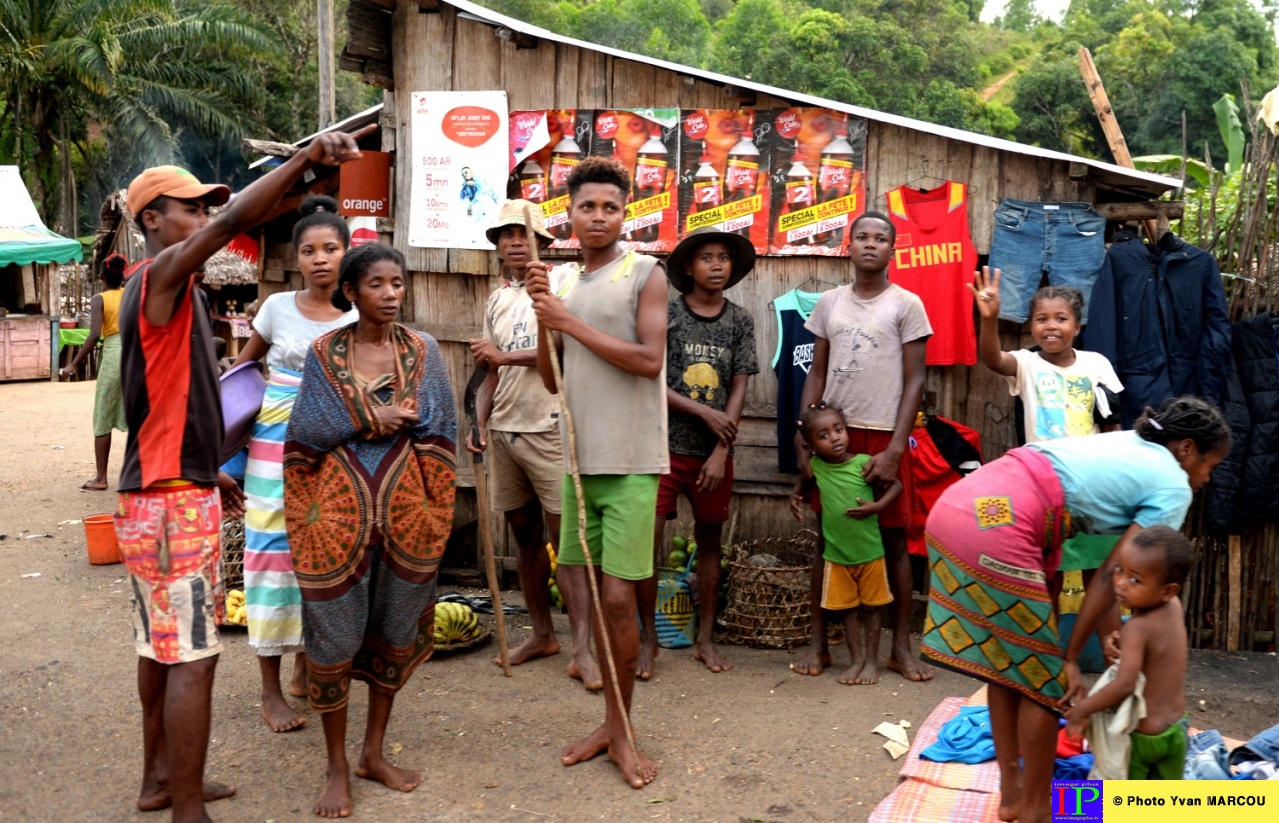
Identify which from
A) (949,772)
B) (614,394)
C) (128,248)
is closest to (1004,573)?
(949,772)

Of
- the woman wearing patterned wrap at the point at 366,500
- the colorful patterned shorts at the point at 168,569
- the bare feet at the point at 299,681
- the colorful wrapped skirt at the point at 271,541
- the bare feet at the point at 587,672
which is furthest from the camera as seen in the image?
the bare feet at the point at 587,672

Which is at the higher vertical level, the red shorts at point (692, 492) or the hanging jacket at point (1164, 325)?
the hanging jacket at point (1164, 325)

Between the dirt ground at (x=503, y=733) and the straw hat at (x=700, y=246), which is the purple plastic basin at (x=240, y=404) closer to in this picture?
the dirt ground at (x=503, y=733)

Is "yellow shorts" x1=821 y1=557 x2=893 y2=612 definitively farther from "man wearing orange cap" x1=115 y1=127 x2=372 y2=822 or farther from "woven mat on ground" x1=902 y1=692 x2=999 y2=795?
"man wearing orange cap" x1=115 y1=127 x2=372 y2=822

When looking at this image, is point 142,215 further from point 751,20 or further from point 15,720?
point 751,20

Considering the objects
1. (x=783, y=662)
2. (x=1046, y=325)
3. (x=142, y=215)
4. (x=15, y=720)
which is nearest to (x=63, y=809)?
(x=15, y=720)

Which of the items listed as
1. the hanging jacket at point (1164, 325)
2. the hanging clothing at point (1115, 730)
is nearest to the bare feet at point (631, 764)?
the hanging clothing at point (1115, 730)

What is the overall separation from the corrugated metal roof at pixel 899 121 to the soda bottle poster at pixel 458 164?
0.43 meters

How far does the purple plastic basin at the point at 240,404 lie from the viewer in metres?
4.32

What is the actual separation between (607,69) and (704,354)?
188cm

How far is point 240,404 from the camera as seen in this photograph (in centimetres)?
435

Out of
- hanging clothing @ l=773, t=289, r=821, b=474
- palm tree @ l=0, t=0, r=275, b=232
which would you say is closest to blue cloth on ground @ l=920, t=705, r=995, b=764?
hanging clothing @ l=773, t=289, r=821, b=474

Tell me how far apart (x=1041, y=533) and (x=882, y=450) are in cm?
177

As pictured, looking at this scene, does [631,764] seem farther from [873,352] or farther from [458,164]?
[458,164]
